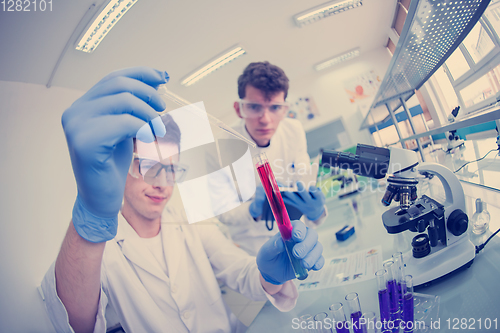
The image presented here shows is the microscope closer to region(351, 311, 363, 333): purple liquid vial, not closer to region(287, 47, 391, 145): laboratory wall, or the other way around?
region(351, 311, 363, 333): purple liquid vial

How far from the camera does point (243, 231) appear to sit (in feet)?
4.71

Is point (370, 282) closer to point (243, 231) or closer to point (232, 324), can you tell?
point (232, 324)

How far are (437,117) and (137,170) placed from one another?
1269 mm

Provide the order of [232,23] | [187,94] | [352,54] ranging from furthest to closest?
[352,54] < [187,94] < [232,23]

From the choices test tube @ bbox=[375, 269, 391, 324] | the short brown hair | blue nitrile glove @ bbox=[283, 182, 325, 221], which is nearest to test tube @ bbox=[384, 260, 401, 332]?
test tube @ bbox=[375, 269, 391, 324]

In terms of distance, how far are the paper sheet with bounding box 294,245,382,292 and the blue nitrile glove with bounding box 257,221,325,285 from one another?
0.76 ft

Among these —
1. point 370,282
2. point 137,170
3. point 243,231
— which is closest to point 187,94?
point 137,170

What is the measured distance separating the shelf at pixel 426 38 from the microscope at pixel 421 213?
409 millimetres

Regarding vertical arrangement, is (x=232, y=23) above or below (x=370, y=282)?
above

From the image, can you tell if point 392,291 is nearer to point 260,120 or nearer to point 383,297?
point 383,297

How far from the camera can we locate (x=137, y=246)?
90 cm

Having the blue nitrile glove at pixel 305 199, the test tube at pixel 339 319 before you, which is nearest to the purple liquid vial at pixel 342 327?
the test tube at pixel 339 319

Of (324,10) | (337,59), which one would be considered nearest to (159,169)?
(324,10)

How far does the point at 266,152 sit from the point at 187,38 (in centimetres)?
89
